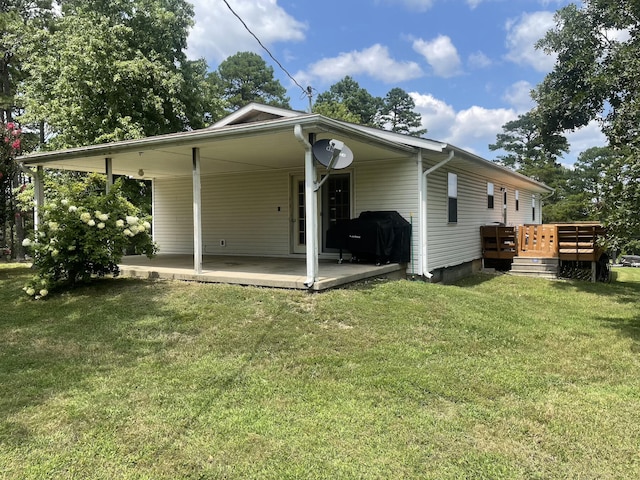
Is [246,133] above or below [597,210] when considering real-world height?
above

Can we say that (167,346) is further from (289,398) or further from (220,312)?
(289,398)

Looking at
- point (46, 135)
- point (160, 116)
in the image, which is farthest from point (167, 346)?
point (46, 135)

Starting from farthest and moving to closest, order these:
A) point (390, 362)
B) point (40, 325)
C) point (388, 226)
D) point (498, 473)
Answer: point (388, 226) < point (40, 325) < point (390, 362) < point (498, 473)

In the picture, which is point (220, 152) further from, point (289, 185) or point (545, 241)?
point (545, 241)

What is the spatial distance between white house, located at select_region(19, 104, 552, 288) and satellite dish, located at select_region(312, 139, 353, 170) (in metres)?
0.14

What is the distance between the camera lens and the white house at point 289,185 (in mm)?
6645

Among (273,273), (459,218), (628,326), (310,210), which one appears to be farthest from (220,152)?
(628,326)

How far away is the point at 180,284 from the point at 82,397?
11.8 ft

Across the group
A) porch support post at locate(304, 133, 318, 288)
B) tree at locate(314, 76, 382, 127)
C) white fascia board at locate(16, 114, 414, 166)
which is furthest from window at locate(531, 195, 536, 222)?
tree at locate(314, 76, 382, 127)

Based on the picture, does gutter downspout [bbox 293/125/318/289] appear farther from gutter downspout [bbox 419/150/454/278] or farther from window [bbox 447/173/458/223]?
window [bbox 447/173/458/223]

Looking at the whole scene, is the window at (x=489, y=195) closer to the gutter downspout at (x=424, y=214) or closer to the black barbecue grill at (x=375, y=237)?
the gutter downspout at (x=424, y=214)

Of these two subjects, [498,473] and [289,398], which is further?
[289,398]

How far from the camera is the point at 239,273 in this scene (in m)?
7.11

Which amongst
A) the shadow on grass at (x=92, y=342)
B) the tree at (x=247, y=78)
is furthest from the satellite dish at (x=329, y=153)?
the tree at (x=247, y=78)
